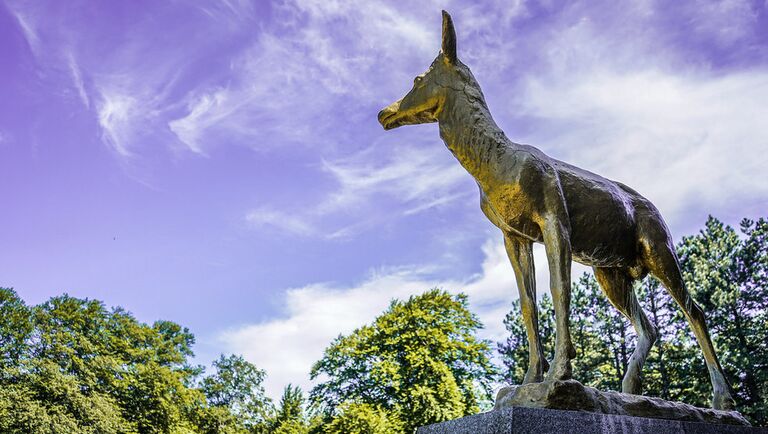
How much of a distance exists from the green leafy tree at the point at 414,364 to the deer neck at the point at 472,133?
23401mm

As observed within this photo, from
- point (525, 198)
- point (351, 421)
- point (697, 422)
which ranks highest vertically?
point (351, 421)

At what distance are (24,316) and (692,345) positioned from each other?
34.4 m

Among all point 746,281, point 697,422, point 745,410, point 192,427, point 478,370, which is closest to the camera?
point 697,422

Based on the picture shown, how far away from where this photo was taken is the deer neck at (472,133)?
5.63 meters

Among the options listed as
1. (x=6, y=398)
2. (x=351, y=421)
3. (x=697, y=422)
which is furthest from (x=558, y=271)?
(x=6, y=398)

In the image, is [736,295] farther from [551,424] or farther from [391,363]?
[551,424]

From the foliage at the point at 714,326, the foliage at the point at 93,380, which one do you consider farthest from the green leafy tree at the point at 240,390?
the foliage at the point at 714,326

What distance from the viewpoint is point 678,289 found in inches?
253

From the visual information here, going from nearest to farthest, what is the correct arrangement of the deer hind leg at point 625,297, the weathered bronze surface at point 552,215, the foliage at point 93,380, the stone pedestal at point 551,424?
the stone pedestal at point 551,424
the weathered bronze surface at point 552,215
the deer hind leg at point 625,297
the foliage at point 93,380

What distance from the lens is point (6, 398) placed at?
93.2ft

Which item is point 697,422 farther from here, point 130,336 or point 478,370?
point 130,336

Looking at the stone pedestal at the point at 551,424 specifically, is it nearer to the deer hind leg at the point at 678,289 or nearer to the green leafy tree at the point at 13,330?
the deer hind leg at the point at 678,289

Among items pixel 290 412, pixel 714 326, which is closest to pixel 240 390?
pixel 290 412

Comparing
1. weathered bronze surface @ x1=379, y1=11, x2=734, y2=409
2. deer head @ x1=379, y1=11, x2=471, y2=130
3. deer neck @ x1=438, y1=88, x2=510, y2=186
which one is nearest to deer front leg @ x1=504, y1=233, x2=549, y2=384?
weathered bronze surface @ x1=379, y1=11, x2=734, y2=409
